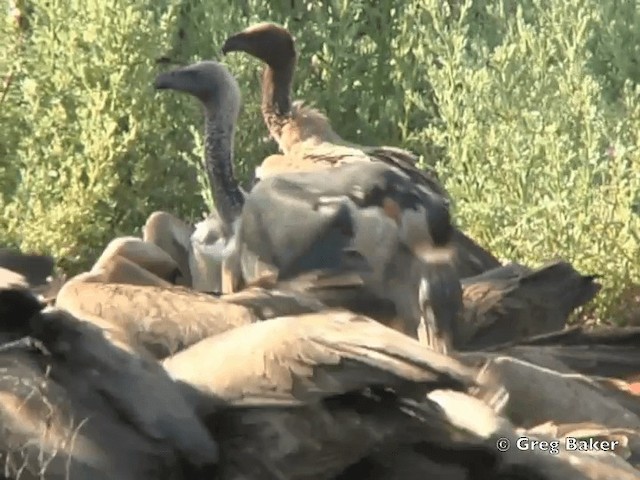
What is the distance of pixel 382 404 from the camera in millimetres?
4699

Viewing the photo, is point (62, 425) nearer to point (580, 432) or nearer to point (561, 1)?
point (580, 432)

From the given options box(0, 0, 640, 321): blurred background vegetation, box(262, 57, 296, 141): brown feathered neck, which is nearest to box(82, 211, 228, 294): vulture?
box(0, 0, 640, 321): blurred background vegetation

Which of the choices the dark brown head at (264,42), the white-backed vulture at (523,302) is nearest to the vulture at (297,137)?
the dark brown head at (264,42)

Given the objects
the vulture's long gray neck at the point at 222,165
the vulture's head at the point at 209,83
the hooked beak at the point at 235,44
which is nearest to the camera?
the vulture's long gray neck at the point at 222,165

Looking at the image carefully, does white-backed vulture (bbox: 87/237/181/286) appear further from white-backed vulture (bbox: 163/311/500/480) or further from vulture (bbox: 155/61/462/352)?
white-backed vulture (bbox: 163/311/500/480)

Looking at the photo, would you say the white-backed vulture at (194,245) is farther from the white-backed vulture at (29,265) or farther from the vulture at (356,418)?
the vulture at (356,418)

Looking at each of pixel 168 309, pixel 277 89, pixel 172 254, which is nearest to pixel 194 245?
pixel 172 254

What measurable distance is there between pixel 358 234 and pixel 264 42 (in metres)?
2.00

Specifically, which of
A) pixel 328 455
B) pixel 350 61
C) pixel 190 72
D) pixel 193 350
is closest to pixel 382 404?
pixel 328 455

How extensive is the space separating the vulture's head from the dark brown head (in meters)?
0.13

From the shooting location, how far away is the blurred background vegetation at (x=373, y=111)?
770 cm

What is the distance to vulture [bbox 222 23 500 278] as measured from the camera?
7469mm

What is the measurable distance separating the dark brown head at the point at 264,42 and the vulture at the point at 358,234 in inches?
51.6

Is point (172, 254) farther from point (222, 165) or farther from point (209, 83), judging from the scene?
point (209, 83)
